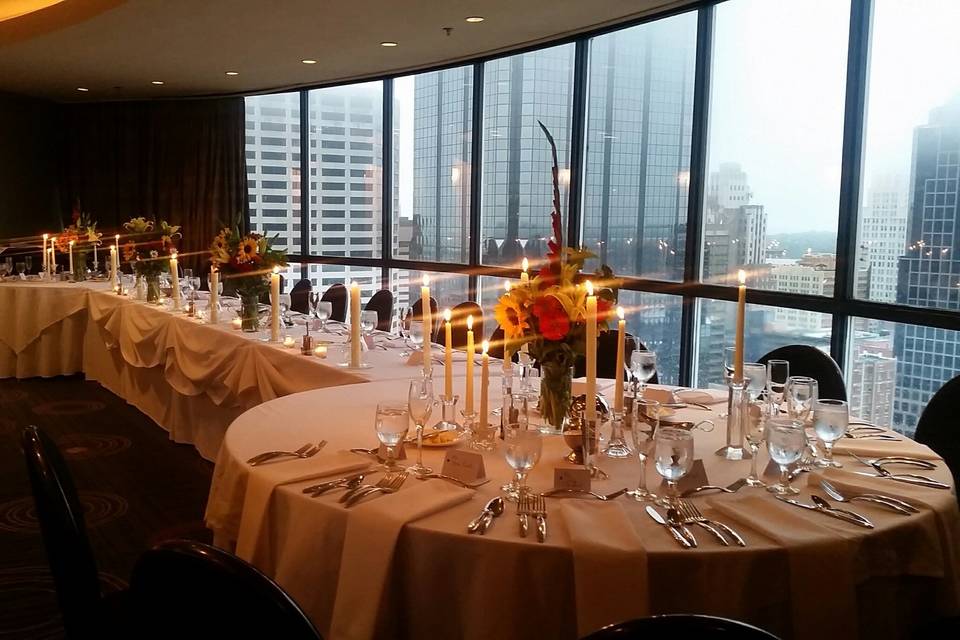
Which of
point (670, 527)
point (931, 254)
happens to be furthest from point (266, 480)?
point (931, 254)

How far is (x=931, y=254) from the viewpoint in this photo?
403 centimetres

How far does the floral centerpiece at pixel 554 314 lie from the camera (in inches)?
79.8

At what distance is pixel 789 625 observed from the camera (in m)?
1.56

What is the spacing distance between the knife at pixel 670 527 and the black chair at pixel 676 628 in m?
0.48

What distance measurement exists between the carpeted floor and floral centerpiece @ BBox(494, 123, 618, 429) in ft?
4.16

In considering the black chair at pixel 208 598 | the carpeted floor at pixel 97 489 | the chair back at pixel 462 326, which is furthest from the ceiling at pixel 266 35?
the black chair at pixel 208 598

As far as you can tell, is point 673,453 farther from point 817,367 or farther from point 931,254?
point 931,254

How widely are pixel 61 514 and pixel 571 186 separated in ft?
16.8

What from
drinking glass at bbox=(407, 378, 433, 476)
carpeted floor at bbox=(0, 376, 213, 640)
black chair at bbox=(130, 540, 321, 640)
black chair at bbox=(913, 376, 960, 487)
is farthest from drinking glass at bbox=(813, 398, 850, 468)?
carpeted floor at bbox=(0, 376, 213, 640)

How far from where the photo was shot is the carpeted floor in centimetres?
297

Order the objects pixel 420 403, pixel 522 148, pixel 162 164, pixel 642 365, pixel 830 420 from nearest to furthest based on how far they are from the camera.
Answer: pixel 830 420
pixel 420 403
pixel 642 365
pixel 522 148
pixel 162 164

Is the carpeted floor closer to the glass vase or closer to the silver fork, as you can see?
the glass vase

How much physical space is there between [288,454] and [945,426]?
2022 millimetres

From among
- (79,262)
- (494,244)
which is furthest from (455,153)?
(79,262)
